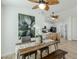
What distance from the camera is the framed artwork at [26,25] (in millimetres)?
2619

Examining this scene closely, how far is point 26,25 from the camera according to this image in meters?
2.69

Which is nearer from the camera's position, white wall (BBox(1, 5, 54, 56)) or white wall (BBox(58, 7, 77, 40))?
white wall (BBox(58, 7, 77, 40))

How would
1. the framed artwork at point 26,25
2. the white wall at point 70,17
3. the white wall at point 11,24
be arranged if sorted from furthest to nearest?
the framed artwork at point 26,25
the white wall at point 11,24
the white wall at point 70,17

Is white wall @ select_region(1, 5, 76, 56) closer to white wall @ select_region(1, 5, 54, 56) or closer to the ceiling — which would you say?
white wall @ select_region(1, 5, 54, 56)

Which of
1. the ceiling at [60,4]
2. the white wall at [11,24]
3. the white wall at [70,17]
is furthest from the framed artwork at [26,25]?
the white wall at [70,17]

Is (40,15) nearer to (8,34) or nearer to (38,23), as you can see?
(38,23)

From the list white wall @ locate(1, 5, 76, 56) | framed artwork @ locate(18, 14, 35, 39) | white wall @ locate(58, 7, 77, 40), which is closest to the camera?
white wall @ locate(58, 7, 77, 40)

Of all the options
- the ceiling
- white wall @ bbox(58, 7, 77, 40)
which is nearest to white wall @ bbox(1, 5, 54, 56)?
the ceiling

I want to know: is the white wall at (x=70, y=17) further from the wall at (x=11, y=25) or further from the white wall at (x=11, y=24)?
the wall at (x=11, y=25)

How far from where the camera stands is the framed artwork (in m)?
2.62

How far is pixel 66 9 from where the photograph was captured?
122 inches

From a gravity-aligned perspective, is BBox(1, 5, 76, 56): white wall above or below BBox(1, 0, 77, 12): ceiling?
below

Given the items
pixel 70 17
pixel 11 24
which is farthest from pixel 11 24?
pixel 70 17

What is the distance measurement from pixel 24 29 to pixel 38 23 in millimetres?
561
